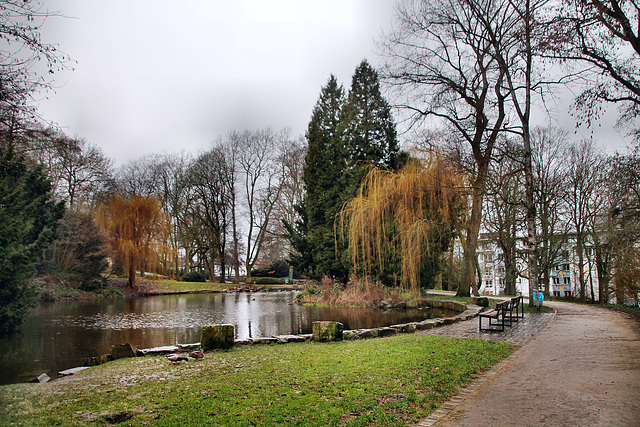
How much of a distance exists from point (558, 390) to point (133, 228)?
29221mm

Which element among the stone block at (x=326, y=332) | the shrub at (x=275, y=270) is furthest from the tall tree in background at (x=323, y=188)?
the shrub at (x=275, y=270)

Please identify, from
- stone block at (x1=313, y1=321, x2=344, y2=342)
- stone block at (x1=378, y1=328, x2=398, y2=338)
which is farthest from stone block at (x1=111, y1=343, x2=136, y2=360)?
stone block at (x1=378, y1=328, x2=398, y2=338)

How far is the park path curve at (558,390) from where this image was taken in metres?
3.86

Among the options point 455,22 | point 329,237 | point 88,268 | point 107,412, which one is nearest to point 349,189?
point 329,237

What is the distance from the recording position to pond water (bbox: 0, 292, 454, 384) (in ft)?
28.5

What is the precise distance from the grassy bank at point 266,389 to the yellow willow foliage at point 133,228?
76.4ft

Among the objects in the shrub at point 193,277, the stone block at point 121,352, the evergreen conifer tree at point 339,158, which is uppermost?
the evergreen conifer tree at point 339,158

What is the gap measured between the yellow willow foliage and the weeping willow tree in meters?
17.1

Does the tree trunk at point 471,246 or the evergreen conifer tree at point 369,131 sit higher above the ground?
the evergreen conifer tree at point 369,131

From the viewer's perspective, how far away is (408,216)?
1686 centimetres

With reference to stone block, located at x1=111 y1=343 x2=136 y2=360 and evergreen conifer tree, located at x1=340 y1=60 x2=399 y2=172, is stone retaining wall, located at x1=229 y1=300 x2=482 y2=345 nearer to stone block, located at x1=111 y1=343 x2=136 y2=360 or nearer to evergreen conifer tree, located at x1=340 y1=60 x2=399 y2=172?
stone block, located at x1=111 y1=343 x2=136 y2=360

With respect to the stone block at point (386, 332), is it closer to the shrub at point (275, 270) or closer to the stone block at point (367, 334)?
the stone block at point (367, 334)

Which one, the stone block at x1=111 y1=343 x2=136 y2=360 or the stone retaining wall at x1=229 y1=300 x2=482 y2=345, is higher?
the stone block at x1=111 y1=343 x2=136 y2=360

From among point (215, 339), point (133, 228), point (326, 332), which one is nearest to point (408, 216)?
point (326, 332)
